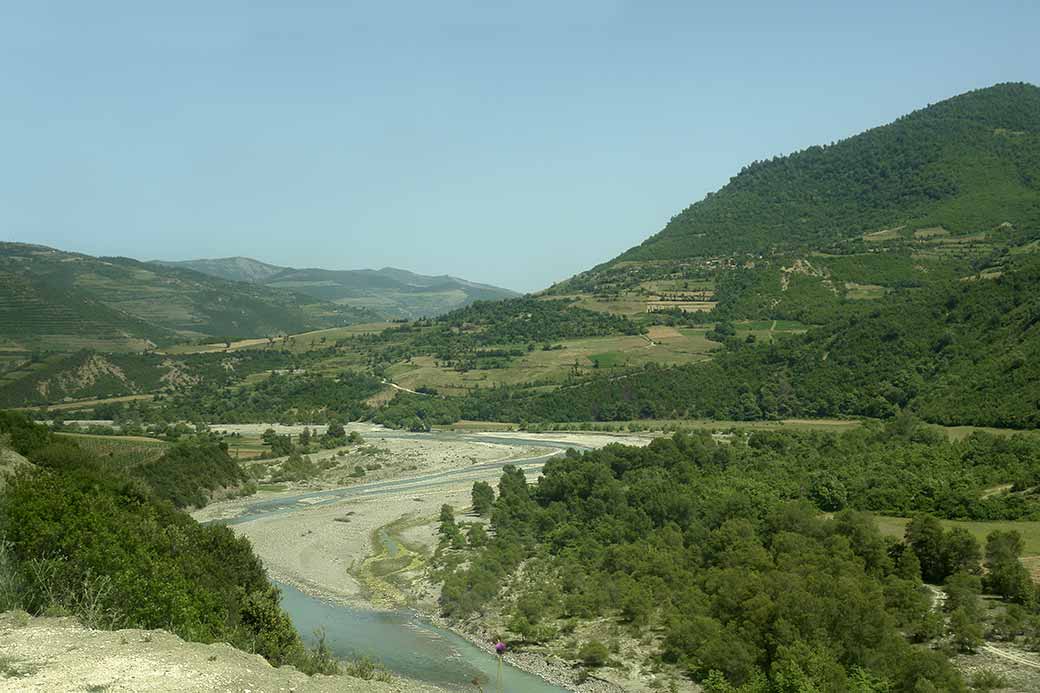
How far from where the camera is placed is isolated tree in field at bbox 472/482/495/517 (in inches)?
2606

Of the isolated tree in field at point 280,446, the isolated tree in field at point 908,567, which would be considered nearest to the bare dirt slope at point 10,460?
the isolated tree in field at point 908,567

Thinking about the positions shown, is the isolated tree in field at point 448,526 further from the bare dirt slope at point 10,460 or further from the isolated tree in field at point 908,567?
the isolated tree in field at point 908,567

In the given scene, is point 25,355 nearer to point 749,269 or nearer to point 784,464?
point 749,269

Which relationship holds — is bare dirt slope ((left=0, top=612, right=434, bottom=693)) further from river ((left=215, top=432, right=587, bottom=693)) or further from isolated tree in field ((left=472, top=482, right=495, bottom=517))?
isolated tree in field ((left=472, top=482, right=495, bottom=517))

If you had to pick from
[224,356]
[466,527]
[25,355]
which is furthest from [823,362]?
[25,355]

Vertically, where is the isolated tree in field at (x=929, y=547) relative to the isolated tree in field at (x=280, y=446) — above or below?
above

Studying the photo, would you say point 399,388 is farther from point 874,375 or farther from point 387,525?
point 387,525

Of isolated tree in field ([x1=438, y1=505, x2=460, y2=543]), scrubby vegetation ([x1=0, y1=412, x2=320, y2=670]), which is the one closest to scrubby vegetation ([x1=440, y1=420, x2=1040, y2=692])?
isolated tree in field ([x1=438, y1=505, x2=460, y2=543])

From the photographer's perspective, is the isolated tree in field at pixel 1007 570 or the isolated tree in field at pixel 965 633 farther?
the isolated tree in field at pixel 1007 570

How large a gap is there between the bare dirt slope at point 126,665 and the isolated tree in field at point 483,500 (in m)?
42.8

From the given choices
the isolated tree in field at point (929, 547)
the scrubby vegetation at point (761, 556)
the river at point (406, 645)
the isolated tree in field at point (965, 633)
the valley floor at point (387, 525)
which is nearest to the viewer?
the scrubby vegetation at point (761, 556)

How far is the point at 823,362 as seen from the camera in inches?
4131

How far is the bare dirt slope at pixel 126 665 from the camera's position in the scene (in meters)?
18.9

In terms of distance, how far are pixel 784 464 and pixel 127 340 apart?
503ft
